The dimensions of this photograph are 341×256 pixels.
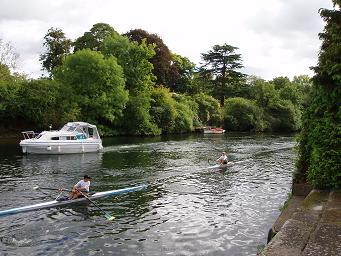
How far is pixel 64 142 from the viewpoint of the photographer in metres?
38.5

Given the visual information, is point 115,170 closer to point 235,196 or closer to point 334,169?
point 235,196

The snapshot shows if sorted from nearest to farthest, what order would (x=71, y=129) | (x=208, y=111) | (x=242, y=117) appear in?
1. (x=71, y=129)
2. (x=208, y=111)
3. (x=242, y=117)

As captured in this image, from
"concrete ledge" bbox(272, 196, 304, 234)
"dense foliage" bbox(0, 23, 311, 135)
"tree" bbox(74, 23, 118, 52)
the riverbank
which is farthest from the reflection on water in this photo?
"tree" bbox(74, 23, 118, 52)

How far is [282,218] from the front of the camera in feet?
39.9

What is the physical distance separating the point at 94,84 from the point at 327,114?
46.2 m

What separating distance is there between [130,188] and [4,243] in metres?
8.92

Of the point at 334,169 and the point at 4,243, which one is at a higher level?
the point at 334,169

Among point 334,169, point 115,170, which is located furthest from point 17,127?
point 334,169

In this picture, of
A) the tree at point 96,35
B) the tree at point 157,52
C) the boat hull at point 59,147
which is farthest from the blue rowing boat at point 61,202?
the tree at point 157,52

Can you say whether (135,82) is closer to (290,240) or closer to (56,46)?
(56,46)

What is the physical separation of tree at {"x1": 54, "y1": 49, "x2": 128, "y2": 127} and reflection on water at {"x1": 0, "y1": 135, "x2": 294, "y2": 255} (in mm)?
23603

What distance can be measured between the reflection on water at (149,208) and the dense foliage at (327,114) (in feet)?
9.87

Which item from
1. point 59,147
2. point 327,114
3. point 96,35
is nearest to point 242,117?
point 96,35

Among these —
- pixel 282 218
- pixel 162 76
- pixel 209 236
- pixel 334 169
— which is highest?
pixel 162 76
